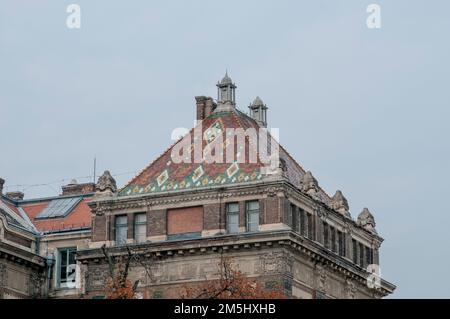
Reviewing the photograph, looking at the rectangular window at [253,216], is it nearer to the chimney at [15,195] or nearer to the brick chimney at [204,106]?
the brick chimney at [204,106]

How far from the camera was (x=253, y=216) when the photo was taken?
73.2 metres

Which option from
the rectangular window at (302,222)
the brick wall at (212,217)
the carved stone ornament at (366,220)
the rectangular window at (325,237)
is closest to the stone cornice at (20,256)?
the brick wall at (212,217)

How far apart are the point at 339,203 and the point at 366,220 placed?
466 cm

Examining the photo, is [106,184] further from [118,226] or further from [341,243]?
[341,243]

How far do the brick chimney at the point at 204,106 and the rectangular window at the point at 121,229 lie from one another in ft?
26.6

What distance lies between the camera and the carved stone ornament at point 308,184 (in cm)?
7612

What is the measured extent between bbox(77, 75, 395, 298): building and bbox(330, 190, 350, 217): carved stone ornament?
8 cm

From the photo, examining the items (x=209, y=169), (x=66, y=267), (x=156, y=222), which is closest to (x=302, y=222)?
(x=209, y=169)
